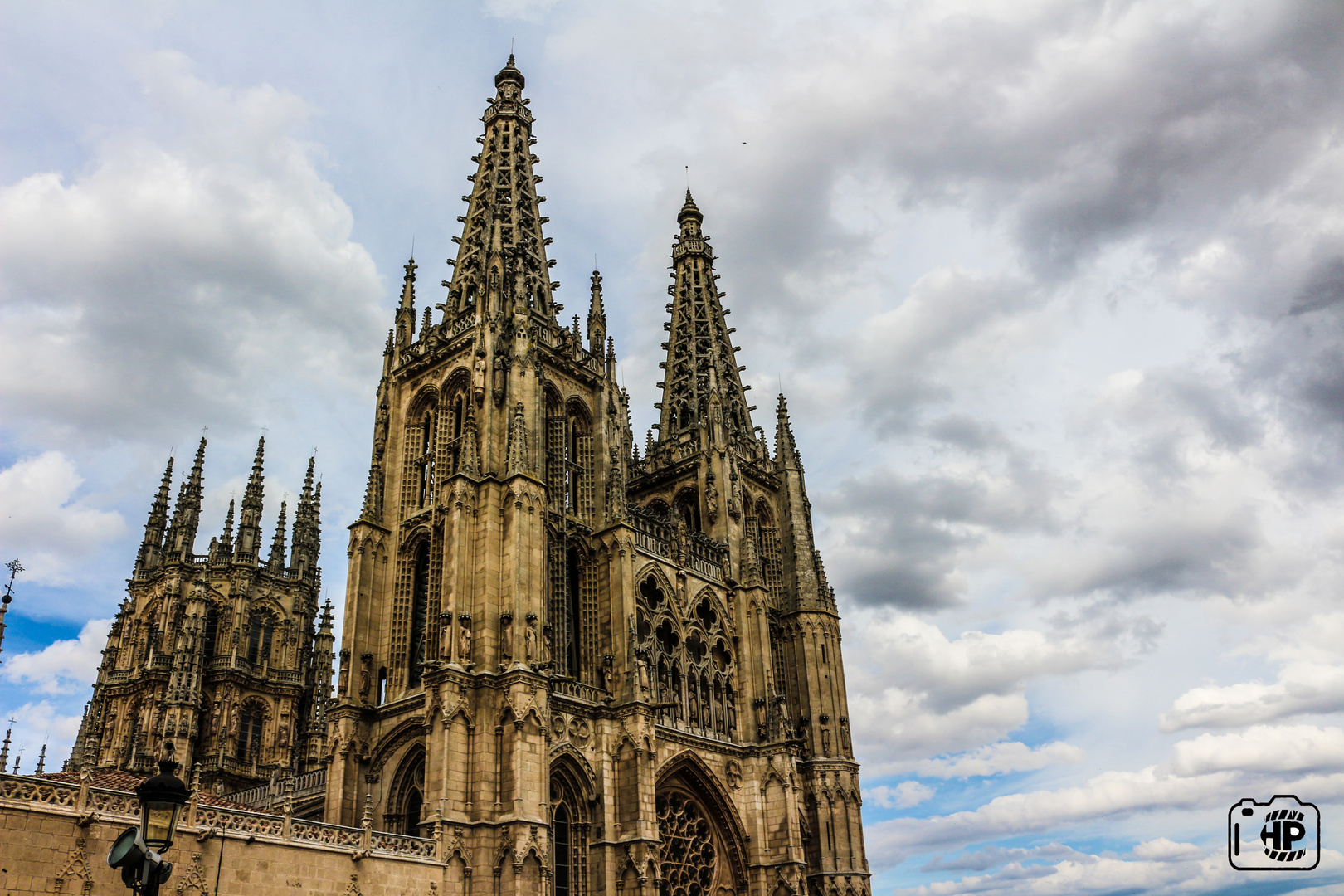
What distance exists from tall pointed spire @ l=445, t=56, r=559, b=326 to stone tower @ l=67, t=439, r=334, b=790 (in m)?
22.1

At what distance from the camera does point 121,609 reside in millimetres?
59812

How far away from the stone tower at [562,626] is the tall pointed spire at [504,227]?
0.13 m

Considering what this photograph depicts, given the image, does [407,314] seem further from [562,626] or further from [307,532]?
[307,532]

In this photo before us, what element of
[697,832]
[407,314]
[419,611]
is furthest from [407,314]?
[697,832]

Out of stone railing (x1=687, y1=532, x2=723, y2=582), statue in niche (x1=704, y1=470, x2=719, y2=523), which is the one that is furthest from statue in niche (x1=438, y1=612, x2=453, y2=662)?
statue in niche (x1=704, y1=470, x2=719, y2=523)

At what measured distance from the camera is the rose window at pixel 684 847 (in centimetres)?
3638

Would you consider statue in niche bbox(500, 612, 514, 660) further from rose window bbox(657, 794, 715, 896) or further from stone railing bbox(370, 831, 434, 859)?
rose window bbox(657, 794, 715, 896)

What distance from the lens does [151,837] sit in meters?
11.0

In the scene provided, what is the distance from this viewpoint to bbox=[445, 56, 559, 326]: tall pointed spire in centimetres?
3925

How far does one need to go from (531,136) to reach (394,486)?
18.3 m

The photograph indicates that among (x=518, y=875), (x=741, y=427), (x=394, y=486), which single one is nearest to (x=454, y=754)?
(x=518, y=875)

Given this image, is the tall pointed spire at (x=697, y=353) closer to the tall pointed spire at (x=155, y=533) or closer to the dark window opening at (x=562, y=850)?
the dark window opening at (x=562, y=850)

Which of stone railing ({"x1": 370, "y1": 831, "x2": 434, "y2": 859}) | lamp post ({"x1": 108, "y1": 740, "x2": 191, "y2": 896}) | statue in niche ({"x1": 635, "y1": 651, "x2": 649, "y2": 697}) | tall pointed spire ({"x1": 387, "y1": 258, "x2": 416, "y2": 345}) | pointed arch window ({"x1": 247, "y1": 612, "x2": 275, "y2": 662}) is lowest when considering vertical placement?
lamp post ({"x1": 108, "y1": 740, "x2": 191, "y2": 896})

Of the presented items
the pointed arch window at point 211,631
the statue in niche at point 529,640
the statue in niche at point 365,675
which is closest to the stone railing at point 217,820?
the statue in niche at point 529,640
